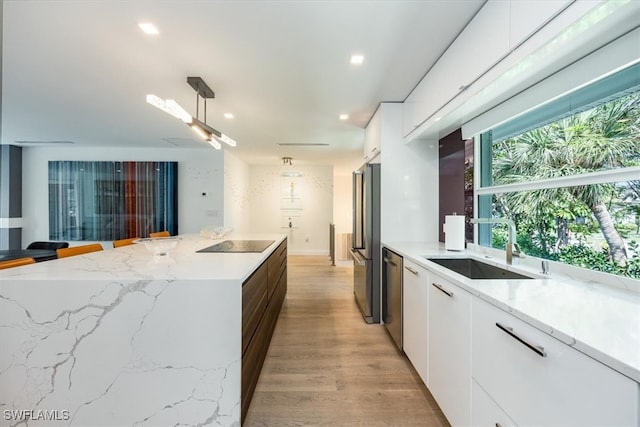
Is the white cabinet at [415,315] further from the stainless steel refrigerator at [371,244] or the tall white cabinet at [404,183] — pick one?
the tall white cabinet at [404,183]

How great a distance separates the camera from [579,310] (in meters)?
0.93

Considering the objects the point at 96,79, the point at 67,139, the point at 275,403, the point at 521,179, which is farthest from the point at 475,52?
the point at 67,139

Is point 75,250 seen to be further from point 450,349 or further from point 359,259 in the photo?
point 450,349

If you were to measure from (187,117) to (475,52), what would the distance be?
2.13 meters

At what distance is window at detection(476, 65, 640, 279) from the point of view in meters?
1.21

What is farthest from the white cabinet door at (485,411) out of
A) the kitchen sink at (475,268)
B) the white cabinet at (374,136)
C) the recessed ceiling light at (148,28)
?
the recessed ceiling light at (148,28)

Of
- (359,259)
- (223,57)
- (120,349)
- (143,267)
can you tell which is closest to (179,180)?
(223,57)

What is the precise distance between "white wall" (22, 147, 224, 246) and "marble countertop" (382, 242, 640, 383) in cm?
492

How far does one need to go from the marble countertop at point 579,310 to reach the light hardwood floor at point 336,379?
36.8 inches

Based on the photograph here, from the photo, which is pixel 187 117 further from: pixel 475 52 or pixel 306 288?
pixel 306 288

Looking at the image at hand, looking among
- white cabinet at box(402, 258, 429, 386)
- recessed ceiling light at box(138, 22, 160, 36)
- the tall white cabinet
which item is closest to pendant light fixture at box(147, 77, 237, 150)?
recessed ceiling light at box(138, 22, 160, 36)

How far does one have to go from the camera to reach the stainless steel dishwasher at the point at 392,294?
2242 mm

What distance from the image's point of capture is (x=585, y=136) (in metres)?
1.41

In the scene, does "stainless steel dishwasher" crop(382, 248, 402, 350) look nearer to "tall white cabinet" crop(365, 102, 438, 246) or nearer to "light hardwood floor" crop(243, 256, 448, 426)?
"light hardwood floor" crop(243, 256, 448, 426)
